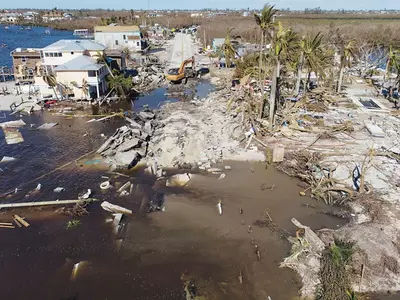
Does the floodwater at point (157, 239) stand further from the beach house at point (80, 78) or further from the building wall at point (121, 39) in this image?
the building wall at point (121, 39)

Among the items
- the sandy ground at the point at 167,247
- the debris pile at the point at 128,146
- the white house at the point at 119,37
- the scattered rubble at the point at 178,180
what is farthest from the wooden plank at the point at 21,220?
the white house at the point at 119,37

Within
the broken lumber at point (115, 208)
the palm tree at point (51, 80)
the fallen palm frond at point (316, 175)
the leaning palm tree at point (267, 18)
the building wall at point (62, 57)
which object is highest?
the leaning palm tree at point (267, 18)

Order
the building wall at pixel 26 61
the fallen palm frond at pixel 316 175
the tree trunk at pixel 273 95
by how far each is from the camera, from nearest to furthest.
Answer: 1. the fallen palm frond at pixel 316 175
2. the tree trunk at pixel 273 95
3. the building wall at pixel 26 61

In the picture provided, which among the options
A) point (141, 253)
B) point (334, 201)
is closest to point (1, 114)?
point (141, 253)

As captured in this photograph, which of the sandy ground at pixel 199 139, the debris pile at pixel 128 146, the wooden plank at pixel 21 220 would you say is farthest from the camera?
the sandy ground at pixel 199 139

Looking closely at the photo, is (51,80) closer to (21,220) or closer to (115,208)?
(21,220)

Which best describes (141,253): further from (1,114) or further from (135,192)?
(1,114)
